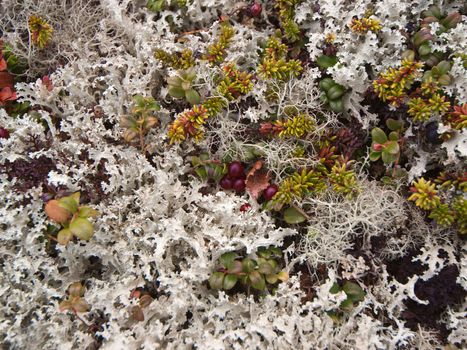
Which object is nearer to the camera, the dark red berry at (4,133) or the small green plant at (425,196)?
the small green plant at (425,196)

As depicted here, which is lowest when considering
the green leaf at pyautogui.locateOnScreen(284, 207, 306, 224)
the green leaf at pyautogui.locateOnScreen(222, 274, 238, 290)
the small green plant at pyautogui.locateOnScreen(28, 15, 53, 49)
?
the green leaf at pyautogui.locateOnScreen(222, 274, 238, 290)

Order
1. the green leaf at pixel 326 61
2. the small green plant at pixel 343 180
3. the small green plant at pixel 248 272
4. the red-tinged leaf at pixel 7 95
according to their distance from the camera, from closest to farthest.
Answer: the small green plant at pixel 248 272 → the small green plant at pixel 343 180 → the green leaf at pixel 326 61 → the red-tinged leaf at pixel 7 95

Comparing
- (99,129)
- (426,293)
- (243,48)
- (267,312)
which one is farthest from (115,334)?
(243,48)

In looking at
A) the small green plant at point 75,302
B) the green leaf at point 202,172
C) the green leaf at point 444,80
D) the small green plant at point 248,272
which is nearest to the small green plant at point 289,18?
the green leaf at point 444,80

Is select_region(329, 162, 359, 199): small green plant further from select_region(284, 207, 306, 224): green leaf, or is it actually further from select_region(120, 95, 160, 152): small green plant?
select_region(120, 95, 160, 152): small green plant

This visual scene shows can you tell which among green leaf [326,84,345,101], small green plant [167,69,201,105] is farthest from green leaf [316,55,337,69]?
small green plant [167,69,201,105]

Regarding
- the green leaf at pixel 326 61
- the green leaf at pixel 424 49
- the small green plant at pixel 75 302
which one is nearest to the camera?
the small green plant at pixel 75 302

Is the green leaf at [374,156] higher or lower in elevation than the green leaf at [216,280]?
higher

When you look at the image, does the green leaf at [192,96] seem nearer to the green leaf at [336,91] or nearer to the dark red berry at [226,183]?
the dark red berry at [226,183]
